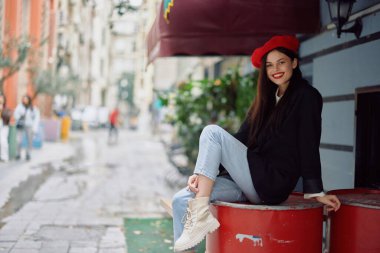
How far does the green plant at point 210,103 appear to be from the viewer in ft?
32.1

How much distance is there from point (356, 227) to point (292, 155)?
0.60 meters

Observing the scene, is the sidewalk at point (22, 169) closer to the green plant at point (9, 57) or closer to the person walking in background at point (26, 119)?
the person walking in background at point (26, 119)

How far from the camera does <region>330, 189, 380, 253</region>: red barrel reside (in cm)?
323

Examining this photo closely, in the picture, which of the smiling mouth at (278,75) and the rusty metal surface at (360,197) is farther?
the smiling mouth at (278,75)

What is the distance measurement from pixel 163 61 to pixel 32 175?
2317cm

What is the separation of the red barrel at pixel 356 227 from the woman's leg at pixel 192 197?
64cm

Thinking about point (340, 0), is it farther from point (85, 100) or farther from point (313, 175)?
point (85, 100)

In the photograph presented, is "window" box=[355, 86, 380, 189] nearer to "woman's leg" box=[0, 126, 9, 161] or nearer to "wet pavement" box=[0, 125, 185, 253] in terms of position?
"wet pavement" box=[0, 125, 185, 253]

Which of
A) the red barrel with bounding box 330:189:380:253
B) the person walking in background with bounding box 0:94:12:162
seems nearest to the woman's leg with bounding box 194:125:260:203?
the red barrel with bounding box 330:189:380:253

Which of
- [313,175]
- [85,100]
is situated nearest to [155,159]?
[313,175]

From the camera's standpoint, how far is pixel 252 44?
20.7ft

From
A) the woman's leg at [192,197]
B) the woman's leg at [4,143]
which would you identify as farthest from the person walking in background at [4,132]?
the woman's leg at [192,197]

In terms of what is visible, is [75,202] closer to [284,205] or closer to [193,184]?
[193,184]

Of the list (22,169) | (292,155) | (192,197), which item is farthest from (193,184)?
(22,169)
